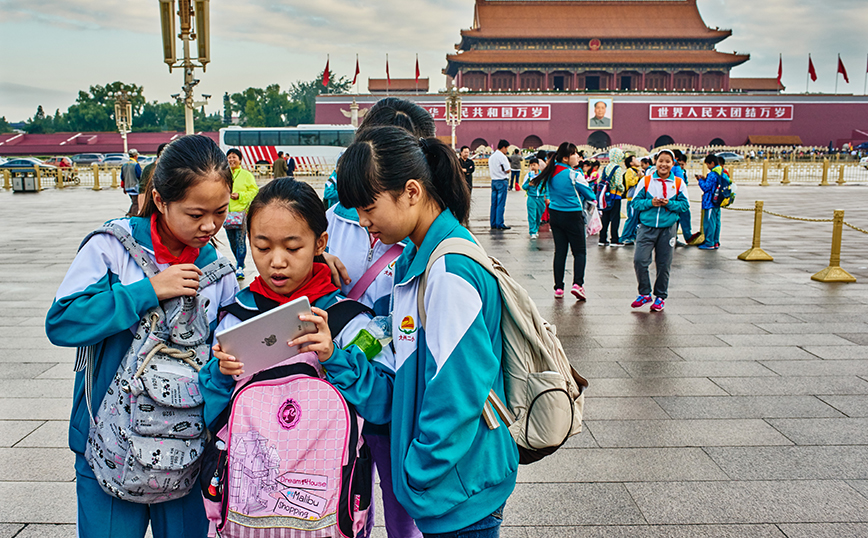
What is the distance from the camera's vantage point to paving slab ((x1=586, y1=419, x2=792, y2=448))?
3055mm

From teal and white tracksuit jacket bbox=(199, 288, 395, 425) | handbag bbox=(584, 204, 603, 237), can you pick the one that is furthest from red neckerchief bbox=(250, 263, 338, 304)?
handbag bbox=(584, 204, 603, 237)

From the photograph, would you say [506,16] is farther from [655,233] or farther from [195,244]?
[195,244]

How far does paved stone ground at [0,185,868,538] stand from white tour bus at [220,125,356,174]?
949 inches

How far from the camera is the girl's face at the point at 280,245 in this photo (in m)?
1.49

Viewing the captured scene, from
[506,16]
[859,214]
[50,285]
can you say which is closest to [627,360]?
[50,285]

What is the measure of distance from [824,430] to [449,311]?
2.72m

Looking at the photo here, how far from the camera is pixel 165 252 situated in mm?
1549

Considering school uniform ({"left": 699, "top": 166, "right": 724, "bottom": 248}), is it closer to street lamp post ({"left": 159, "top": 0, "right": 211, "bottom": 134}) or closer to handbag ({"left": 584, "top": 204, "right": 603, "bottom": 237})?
handbag ({"left": 584, "top": 204, "right": 603, "bottom": 237})

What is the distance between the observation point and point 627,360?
14.1 feet

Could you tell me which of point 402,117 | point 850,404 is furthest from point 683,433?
point 402,117

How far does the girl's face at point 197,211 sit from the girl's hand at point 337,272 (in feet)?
1.06

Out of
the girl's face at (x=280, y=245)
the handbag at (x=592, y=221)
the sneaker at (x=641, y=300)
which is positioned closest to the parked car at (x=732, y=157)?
the handbag at (x=592, y=221)

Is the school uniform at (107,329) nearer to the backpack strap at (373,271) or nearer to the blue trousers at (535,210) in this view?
the backpack strap at (373,271)

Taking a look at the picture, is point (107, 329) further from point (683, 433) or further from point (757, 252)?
point (757, 252)
